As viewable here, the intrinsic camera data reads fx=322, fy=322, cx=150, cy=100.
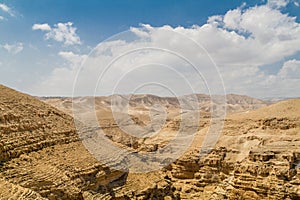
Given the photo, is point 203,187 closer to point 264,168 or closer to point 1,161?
point 264,168

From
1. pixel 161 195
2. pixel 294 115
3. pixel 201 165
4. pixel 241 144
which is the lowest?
pixel 161 195

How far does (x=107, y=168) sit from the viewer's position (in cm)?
2616

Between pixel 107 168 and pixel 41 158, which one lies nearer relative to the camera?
pixel 41 158

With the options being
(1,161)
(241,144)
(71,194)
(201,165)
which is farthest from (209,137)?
(1,161)

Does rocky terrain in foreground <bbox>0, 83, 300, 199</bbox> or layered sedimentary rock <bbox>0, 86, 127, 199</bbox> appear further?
rocky terrain in foreground <bbox>0, 83, 300, 199</bbox>

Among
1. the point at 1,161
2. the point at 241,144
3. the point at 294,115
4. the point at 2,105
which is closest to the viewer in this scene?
the point at 1,161

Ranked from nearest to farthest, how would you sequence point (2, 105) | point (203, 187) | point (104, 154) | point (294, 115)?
point (2, 105), point (104, 154), point (203, 187), point (294, 115)

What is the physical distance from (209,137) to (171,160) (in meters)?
7.44

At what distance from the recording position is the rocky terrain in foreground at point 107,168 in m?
19.7

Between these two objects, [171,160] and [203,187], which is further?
[171,160]

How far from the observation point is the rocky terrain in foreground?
775 inches

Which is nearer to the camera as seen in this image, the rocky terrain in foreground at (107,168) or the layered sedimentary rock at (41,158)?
the layered sedimentary rock at (41,158)

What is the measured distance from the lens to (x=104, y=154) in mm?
28609

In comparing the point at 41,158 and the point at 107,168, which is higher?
the point at 41,158
